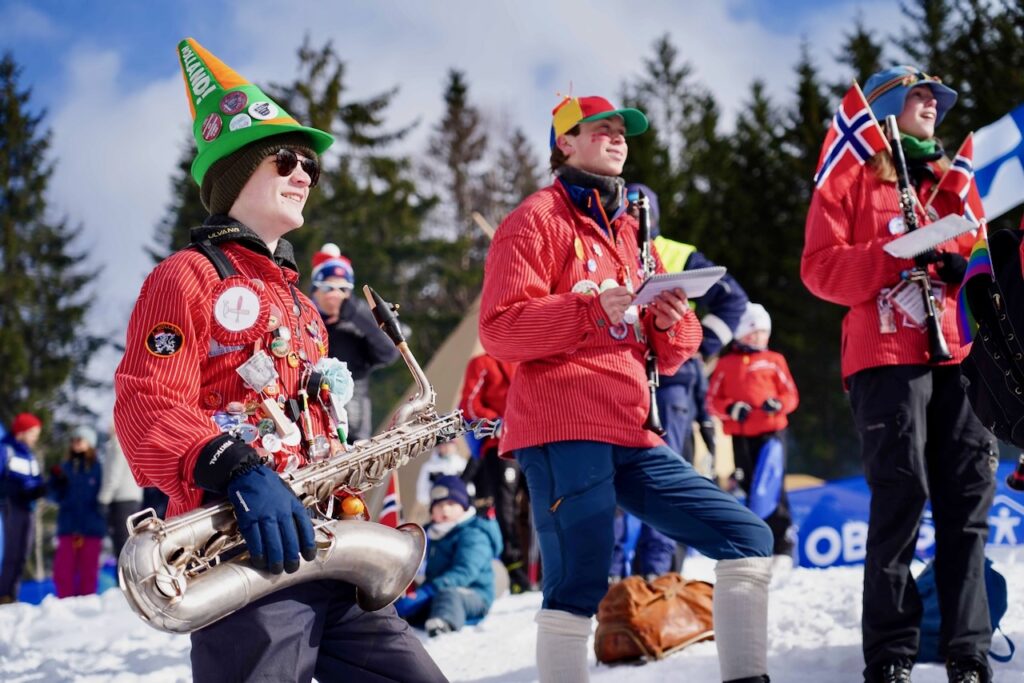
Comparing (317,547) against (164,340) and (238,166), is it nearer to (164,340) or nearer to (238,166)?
(164,340)

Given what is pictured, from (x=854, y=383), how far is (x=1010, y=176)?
1.54 metres

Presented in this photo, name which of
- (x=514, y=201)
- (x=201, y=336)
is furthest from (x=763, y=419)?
(x=514, y=201)

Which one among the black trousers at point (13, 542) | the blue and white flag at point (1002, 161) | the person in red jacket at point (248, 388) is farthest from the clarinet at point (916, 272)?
the black trousers at point (13, 542)

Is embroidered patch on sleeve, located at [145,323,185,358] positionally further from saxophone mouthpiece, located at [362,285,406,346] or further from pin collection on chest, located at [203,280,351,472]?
saxophone mouthpiece, located at [362,285,406,346]

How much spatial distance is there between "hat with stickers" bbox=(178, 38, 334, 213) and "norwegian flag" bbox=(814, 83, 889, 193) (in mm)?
2351

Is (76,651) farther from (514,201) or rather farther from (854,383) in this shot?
(514,201)

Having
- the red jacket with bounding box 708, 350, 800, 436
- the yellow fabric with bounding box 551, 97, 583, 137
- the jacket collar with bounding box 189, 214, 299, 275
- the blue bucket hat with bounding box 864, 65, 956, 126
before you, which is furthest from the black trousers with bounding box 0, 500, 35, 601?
the blue bucket hat with bounding box 864, 65, 956, 126

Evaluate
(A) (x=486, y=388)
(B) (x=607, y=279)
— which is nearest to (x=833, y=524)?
(A) (x=486, y=388)

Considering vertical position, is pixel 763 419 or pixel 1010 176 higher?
pixel 1010 176

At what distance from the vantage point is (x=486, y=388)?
8.02 m

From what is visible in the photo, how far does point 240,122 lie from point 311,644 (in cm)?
137

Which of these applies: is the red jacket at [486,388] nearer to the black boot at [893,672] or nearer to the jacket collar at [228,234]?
the black boot at [893,672]

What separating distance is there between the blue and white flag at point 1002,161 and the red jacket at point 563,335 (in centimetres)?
205

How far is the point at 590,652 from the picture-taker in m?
5.60
